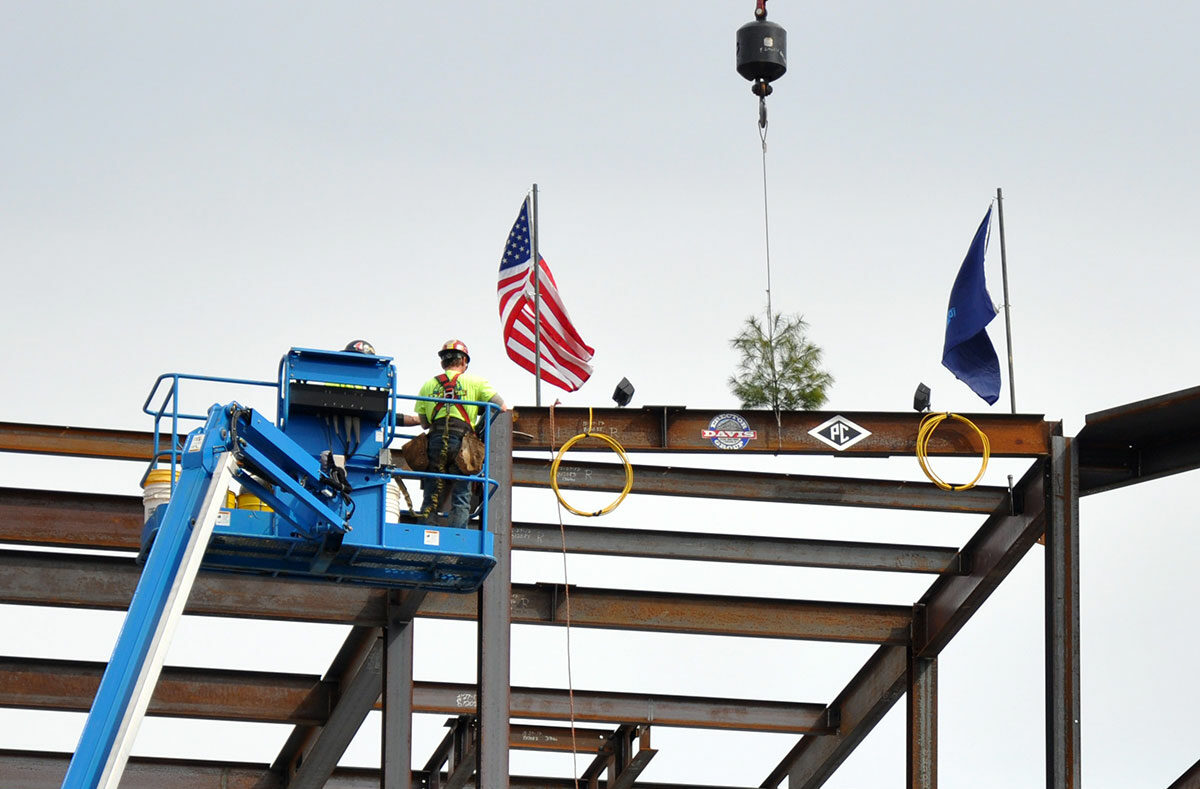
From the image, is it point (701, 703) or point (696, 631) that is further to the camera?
point (701, 703)

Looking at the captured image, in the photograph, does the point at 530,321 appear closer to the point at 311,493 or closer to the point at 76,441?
the point at 76,441

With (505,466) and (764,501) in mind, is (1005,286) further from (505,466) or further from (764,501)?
(505,466)

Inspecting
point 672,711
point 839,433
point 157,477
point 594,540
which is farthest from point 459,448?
point 672,711

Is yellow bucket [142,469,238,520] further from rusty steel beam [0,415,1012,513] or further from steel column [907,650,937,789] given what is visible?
steel column [907,650,937,789]

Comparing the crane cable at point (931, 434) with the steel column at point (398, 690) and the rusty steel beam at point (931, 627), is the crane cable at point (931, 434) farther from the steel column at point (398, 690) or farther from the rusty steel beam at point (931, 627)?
the steel column at point (398, 690)

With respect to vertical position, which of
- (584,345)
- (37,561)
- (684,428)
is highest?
(584,345)

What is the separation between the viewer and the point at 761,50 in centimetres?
1869

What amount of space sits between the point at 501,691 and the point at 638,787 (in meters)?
9.47

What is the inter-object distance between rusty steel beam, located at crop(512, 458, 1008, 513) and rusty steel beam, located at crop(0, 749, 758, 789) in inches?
261

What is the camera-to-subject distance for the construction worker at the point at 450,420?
17.2m

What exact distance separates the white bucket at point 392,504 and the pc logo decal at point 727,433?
3.73m

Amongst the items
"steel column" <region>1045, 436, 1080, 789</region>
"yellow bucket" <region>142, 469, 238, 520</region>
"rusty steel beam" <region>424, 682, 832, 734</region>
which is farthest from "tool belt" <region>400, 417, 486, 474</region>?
"rusty steel beam" <region>424, 682, 832, 734</region>

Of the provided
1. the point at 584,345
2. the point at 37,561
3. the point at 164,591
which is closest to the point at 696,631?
the point at 584,345

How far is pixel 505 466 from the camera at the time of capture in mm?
18062
